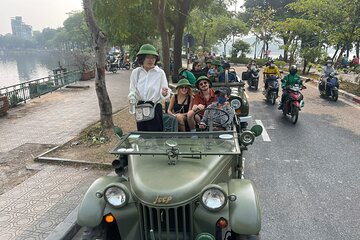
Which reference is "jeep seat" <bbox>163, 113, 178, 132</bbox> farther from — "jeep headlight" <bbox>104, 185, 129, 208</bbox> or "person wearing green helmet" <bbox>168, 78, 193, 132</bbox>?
"jeep headlight" <bbox>104, 185, 129, 208</bbox>

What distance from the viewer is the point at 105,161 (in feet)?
23.1

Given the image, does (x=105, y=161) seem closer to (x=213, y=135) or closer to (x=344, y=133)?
(x=213, y=135)

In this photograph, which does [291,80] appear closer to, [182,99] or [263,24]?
[182,99]

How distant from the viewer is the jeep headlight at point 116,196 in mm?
3467

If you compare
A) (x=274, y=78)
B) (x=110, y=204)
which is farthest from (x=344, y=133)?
(x=110, y=204)

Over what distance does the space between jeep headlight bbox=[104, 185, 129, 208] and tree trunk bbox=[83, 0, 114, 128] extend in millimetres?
5717

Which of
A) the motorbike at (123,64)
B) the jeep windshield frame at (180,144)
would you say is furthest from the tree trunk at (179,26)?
the jeep windshield frame at (180,144)

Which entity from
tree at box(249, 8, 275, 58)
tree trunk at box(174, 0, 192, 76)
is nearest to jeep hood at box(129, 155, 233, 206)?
tree trunk at box(174, 0, 192, 76)

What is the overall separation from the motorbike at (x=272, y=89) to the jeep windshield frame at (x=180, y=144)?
952cm

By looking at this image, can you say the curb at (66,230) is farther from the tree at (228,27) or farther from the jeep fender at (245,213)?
the tree at (228,27)

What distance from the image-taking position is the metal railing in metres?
14.3

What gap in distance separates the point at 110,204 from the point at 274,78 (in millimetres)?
11132

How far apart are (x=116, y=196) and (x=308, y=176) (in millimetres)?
4251

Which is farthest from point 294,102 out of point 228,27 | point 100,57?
point 228,27
